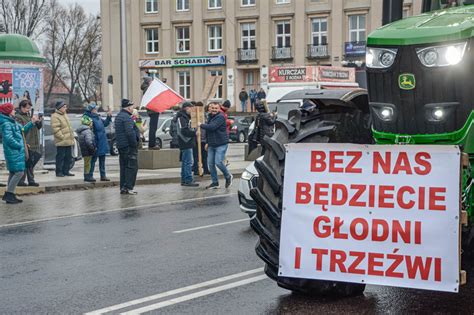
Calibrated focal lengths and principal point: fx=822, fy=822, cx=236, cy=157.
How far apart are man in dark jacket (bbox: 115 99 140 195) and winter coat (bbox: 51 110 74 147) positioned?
2.80 meters

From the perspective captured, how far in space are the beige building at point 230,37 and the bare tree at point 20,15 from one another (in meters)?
7.77

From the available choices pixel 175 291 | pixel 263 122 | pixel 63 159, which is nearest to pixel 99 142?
pixel 63 159

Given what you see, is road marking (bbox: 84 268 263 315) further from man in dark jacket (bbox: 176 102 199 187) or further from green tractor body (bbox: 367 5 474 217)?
man in dark jacket (bbox: 176 102 199 187)

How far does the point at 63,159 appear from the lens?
61.7 ft

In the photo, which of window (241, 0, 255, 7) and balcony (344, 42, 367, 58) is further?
window (241, 0, 255, 7)

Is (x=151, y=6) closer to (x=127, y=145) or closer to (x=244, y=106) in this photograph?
(x=244, y=106)

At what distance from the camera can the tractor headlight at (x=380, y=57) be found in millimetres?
6020

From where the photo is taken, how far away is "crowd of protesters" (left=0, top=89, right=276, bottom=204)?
A: 47.1 ft

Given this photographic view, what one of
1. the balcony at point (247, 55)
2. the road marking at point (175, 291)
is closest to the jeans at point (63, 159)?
the road marking at point (175, 291)

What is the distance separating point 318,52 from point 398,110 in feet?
173

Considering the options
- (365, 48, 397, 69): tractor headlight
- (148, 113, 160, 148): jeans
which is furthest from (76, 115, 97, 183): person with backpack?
(365, 48, 397, 69): tractor headlight

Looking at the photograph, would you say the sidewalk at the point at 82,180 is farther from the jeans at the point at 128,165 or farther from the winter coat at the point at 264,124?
the winter coat at the point at 264,124

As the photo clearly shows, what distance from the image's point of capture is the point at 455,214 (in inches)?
219

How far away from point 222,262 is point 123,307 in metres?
2.00
